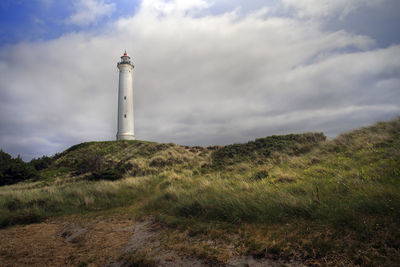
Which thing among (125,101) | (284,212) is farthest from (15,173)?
(284,212)

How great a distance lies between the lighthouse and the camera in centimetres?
4378

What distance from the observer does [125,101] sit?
44.6 m

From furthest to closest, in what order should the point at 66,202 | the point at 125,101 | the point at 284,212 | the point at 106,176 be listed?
the point at 125,101, the point at 106,176, the point at 66,202, the point at 284,212

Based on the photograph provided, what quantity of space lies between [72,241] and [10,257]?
130 cm

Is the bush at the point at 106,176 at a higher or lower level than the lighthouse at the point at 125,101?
lower

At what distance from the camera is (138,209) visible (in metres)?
8.38

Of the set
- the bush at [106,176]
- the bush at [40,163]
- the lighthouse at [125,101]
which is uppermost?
the lighthouse at [125,101]

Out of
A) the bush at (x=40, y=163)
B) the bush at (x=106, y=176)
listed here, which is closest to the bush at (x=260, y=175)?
the bush at (x=106, y=176)

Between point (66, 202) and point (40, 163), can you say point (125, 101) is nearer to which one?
point (40, 163)

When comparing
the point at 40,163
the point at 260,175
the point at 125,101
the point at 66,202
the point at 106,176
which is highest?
the point at 125,101

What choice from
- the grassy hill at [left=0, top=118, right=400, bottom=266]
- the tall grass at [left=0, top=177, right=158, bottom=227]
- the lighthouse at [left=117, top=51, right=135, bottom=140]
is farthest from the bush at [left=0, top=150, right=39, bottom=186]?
the lighthouse at [left=117, top=51, right=135, bottom=140]

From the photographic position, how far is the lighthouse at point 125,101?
144ft

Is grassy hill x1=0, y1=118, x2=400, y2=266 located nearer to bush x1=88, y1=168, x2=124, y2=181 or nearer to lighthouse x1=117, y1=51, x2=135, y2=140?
bush x1=88, y1=168, x2=124, y2=181

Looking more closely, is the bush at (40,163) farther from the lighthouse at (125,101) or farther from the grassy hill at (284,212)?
the grassy hill at (284,212)
